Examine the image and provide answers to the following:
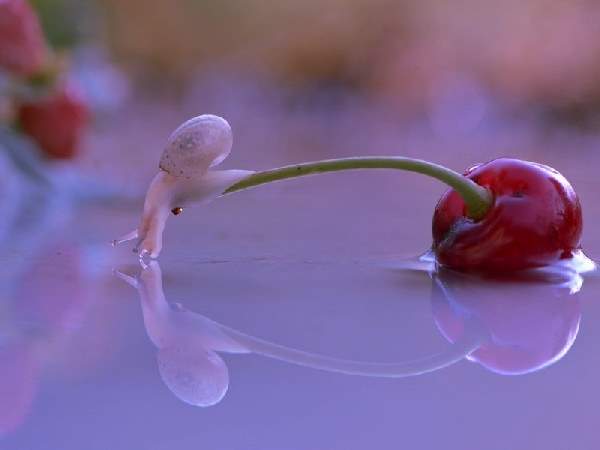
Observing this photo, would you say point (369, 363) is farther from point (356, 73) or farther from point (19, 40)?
point (356, 73)

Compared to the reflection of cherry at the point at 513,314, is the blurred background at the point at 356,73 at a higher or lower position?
higher

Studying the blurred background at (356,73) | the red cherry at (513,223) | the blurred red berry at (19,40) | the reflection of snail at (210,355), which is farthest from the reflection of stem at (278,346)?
the blurred background at (356,73)

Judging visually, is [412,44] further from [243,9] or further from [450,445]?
[450,445]

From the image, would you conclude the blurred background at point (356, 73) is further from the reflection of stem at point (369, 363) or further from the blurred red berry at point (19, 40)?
the reflection of stem at point (369, 363)

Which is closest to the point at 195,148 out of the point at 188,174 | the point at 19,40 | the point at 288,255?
the point at 188,174

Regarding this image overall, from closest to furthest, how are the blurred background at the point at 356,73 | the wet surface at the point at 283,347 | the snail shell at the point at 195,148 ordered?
the wet surface at the point at 283,347
the snail shell at the point at 195,148
the blurred background at the point at 356,73

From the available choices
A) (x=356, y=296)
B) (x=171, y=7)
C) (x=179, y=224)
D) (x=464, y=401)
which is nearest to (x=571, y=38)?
(x=171, y=7)
